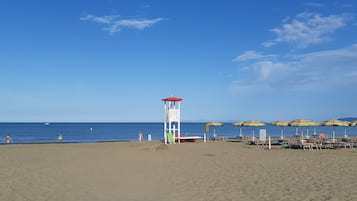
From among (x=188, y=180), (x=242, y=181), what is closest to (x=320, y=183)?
(x=242, y=181)

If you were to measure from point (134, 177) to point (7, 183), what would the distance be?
3767mm

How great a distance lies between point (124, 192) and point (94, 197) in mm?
869

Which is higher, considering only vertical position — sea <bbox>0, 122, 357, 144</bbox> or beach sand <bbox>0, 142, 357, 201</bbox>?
beach sand <bbox>0, 142, 357, 201</bbox>

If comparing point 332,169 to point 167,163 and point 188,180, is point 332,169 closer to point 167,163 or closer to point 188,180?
point 188,180

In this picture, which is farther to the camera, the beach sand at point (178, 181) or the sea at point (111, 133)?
the sea at point (111, 133)

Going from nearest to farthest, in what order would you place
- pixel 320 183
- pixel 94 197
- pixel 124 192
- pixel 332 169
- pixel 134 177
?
pixel 94 197 < pixel 124 192 < pixel 320 183 < pixel 134 177 < pixel 332 169

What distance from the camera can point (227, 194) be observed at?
345 inches

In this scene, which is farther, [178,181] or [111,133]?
[111,133]

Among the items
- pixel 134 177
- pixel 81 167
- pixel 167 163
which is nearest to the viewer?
pixel 134 177

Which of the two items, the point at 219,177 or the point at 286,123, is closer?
the point at 219,177

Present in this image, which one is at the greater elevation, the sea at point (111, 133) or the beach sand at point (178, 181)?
the beach sand at point (178, 181)

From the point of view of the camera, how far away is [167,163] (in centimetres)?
1556

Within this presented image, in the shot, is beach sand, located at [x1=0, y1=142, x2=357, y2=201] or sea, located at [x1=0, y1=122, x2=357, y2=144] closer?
beach sand, located at [x1=0, y1=142, x2=357, y2=201]

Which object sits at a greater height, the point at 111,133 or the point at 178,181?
the point at 178,181
